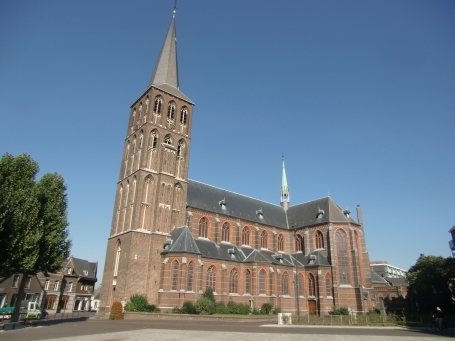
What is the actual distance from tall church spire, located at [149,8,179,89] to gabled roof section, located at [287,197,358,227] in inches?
1145

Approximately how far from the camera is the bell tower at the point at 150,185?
37656mm

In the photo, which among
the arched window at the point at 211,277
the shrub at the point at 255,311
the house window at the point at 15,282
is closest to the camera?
the shrub at the point at 255,311

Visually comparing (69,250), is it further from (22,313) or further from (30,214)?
(22,313)

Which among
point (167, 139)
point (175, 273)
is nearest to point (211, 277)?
point (175, 273)

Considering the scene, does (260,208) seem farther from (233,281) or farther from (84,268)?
(84,268)

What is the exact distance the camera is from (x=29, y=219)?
24.8 m

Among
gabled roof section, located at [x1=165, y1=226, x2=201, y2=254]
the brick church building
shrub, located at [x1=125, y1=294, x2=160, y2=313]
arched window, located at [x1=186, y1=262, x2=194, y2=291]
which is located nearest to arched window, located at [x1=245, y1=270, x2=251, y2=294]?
the brick church building

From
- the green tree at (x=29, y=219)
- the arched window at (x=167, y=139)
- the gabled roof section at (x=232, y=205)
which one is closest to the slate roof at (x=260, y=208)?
the gabled roof section at (x=232, y=205)

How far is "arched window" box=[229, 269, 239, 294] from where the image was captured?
41453mm

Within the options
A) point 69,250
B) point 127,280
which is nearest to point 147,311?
→ point 127,280

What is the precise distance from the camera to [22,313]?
4141 centimetres

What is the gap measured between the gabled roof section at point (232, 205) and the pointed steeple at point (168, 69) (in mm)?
13980

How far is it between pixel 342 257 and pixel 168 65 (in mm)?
38084

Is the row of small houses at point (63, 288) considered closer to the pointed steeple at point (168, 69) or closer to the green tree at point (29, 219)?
the green tree at point (29, 219)
